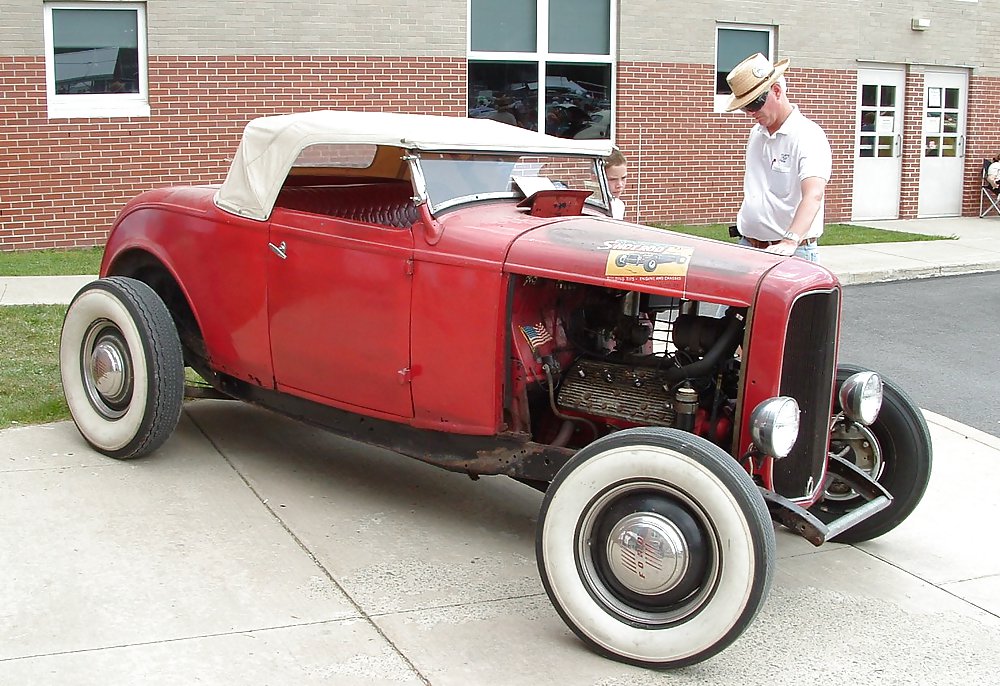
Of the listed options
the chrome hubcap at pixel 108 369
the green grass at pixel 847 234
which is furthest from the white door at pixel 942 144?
the chrome hubcap at pixel 108 369

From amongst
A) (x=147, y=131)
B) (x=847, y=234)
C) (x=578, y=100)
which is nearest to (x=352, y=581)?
(x=147, y=131)

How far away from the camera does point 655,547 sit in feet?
12.0

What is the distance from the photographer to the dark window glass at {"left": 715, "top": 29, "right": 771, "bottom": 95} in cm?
1545

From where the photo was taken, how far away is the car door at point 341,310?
183 inches

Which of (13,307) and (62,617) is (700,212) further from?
(62,617)

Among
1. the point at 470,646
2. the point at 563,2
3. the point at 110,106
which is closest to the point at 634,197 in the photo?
the point at 563,2

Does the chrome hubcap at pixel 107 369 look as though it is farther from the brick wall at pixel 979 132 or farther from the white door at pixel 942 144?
the brick wall at pixel 979 132

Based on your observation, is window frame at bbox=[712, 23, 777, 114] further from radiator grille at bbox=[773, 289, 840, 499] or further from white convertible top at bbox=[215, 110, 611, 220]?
radiator grille at bbox=[773, 289, 840, 499]

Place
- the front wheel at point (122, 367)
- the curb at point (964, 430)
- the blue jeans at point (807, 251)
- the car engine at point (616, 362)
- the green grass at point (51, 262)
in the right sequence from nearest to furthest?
the car engine at point (616, 362) → the front wheel at point (122, 367) → the blue jeans at point (807, 251) → the curb at point (964, 430) → the green grass at point (51, 262)

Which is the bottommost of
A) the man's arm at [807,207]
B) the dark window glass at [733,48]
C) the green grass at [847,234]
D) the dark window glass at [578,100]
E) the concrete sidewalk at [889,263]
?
the concrete sidewalk at [889,263]

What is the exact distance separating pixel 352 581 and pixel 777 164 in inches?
120

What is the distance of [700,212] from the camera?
1564 cm

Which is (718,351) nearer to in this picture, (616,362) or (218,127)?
(616,362)

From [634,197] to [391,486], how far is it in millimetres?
10344
